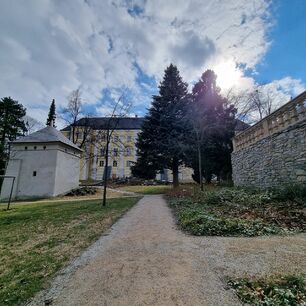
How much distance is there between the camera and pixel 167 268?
3131 millimetres

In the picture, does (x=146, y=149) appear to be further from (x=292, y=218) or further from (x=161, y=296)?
(x=161, y=296)

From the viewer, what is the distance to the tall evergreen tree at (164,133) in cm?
1972

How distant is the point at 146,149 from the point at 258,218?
50.6 ft

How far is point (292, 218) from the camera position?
548cm

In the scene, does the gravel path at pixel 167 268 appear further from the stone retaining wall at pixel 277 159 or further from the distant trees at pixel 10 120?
the distant trees at pixel 10 120

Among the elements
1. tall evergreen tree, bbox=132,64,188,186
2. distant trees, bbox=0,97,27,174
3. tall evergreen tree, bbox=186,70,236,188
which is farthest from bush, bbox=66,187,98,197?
distant trees, bbox=0,97,27,174

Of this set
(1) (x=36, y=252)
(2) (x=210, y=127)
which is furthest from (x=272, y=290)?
(2) (x=210, y=127)

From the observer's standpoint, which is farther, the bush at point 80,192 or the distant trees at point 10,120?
the distant trees at point 10,120

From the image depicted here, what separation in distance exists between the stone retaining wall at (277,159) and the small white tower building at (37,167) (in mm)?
17379

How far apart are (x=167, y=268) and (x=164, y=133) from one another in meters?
17.8

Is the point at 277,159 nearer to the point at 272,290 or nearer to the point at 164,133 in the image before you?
the point at 272,290

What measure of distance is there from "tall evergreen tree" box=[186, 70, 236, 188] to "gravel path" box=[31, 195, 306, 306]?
41.1 ft

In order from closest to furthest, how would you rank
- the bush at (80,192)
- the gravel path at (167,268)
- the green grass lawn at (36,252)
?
the gravel path at (167,268) → the green grass lawn at (36,252) → the bush at (80,192)

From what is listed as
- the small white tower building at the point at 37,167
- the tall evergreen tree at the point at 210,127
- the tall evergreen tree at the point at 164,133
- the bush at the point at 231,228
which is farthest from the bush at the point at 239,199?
the small white tower building at the point at 37,167
